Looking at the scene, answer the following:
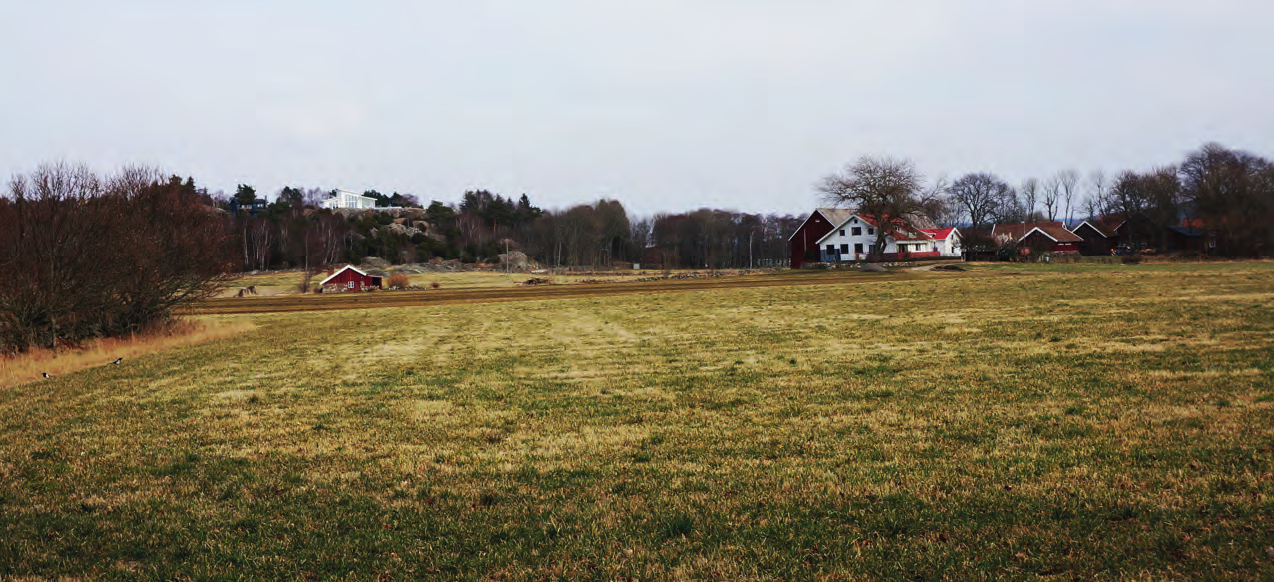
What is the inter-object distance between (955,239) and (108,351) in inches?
3886

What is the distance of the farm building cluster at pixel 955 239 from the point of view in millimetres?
87988

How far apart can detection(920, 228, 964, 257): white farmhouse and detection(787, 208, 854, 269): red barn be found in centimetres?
1138

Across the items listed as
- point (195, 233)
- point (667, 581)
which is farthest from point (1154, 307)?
point (195, 233)

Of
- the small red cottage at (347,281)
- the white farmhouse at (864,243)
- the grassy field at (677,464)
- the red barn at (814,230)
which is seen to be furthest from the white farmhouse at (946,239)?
the grassy field at (677,464)

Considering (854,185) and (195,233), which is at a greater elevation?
(854,185)

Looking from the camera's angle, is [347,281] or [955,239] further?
[955,239]

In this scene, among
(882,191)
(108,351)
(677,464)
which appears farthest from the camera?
(882,191)

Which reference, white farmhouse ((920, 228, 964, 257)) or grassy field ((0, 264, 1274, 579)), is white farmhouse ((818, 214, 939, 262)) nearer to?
white farmhouse ((920, 228, 964, 257))

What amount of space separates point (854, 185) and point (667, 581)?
8085 centimetres

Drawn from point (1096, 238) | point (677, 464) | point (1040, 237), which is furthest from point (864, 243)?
point (677, 464)

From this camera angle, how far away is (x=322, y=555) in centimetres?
637

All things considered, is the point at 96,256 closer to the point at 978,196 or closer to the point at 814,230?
the point at 814,230

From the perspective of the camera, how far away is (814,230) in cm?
9844

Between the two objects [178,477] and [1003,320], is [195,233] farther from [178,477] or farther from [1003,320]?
[1003,320]
